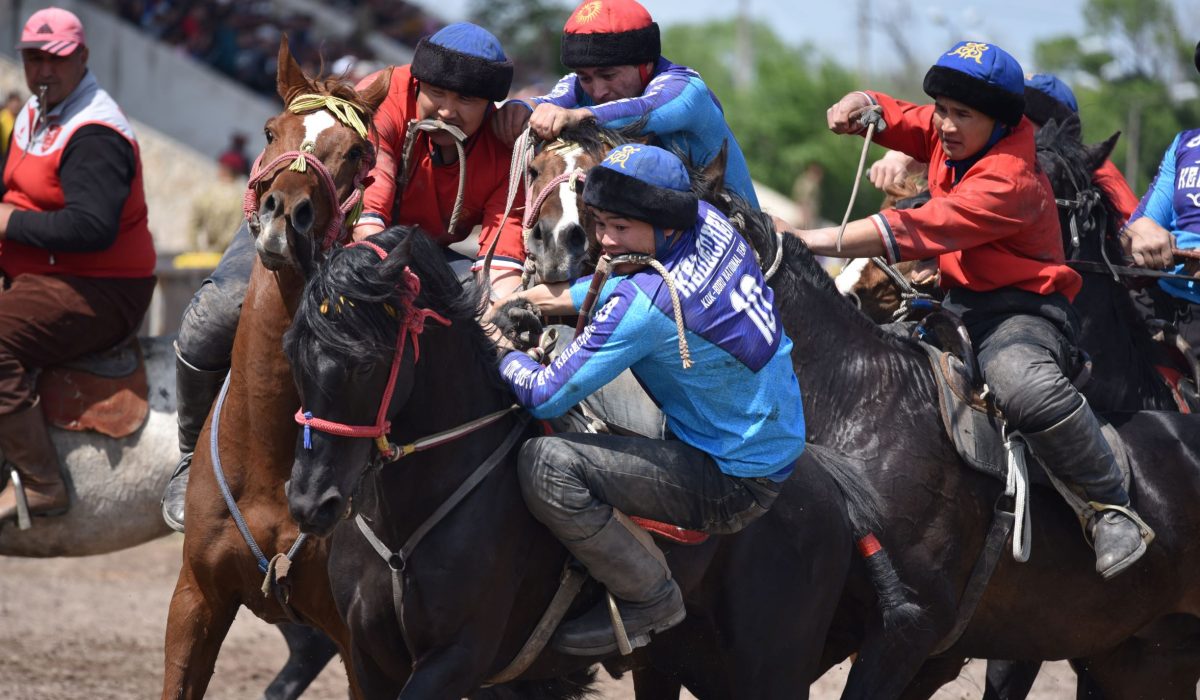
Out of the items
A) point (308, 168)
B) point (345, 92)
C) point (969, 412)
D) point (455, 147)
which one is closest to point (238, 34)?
point (455, 147)

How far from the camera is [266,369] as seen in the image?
482 centimetres

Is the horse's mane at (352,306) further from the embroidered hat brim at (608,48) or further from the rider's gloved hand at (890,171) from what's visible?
the rider's gloved hand at (890,171)

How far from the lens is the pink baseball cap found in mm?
6586

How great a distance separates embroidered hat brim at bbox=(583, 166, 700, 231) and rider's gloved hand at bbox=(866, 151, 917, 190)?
267 cm

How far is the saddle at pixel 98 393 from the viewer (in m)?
6.86

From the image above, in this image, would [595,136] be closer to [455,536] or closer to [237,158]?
[455,536]

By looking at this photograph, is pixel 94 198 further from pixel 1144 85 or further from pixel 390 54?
pixel 1144 85

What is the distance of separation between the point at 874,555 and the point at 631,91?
190cm

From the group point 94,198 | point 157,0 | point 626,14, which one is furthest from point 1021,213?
point 157,0

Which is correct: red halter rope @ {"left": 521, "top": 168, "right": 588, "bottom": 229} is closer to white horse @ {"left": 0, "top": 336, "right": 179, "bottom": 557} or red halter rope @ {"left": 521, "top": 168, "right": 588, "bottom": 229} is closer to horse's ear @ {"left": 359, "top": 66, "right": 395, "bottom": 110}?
horse's ear @ {"left": 359, "top": 66, "right": 395, "bottom": 110}

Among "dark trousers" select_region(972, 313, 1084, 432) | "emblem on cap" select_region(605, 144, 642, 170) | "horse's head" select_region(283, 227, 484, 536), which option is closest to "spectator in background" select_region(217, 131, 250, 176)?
"dark trousers" select_region(972, 313, 1084, 432)

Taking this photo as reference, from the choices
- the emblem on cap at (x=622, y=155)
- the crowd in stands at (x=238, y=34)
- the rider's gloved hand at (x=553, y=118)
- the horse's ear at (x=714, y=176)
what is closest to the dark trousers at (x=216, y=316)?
the rider's gloved hand at (x=553, y=118)

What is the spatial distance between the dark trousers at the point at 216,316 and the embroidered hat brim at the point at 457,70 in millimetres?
641

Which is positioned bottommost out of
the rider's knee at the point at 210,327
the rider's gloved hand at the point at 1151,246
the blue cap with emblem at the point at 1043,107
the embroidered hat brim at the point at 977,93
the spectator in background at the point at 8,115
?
the spectator in background at the point at 8,115
